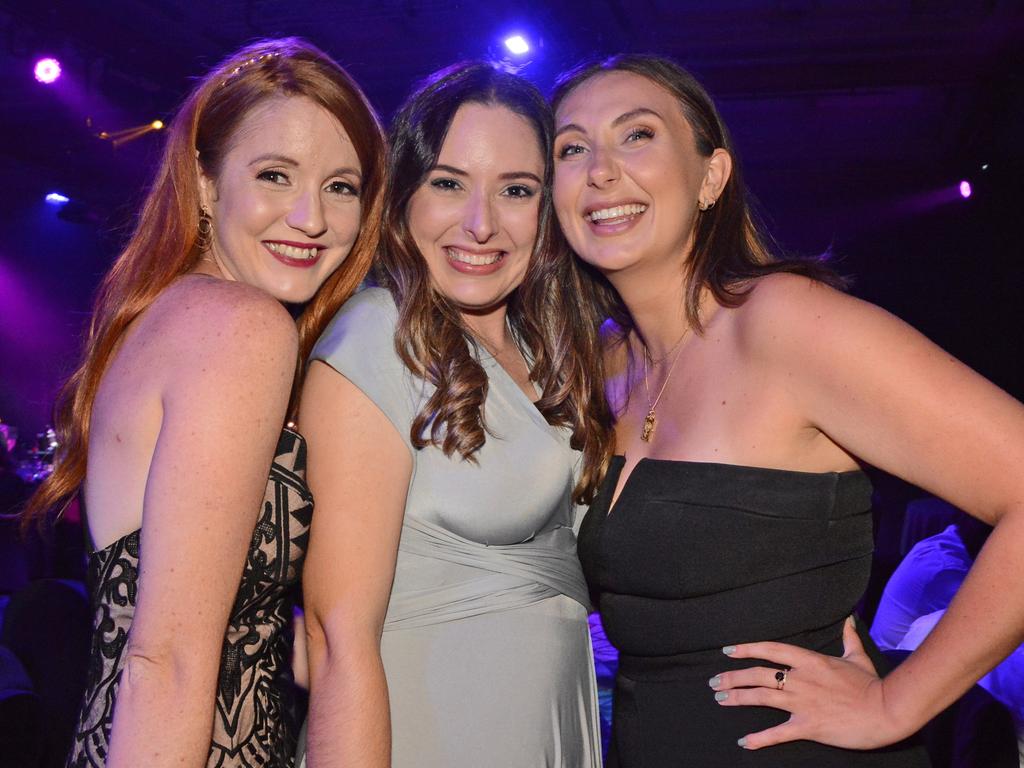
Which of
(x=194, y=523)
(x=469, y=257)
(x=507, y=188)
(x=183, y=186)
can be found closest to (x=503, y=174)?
(x=507, y=188)

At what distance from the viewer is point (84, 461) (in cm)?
188

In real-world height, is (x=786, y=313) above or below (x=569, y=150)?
below

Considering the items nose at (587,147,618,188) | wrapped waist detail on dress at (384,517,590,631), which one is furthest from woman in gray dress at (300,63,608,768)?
nose at (587,147,618,188)

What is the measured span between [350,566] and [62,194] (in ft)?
32.5

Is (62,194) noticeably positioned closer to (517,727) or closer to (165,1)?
(165,1)

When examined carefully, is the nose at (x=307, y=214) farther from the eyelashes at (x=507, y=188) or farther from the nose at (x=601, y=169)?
the nose at (x=601, y=169)

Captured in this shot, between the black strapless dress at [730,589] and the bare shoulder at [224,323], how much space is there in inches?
33.0

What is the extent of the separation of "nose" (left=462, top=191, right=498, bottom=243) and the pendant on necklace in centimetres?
56

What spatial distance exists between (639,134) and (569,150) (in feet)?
0.59

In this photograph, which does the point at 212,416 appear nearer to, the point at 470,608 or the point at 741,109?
the point at 470,608

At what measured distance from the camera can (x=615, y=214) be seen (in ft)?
7.52

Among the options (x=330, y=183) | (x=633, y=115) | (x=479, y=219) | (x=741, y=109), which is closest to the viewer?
(x=330, y=183)

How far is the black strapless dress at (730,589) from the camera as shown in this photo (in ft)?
6.10

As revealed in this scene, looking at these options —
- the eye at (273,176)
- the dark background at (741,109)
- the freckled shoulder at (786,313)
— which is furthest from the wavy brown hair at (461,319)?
the dark background at (741,109)
